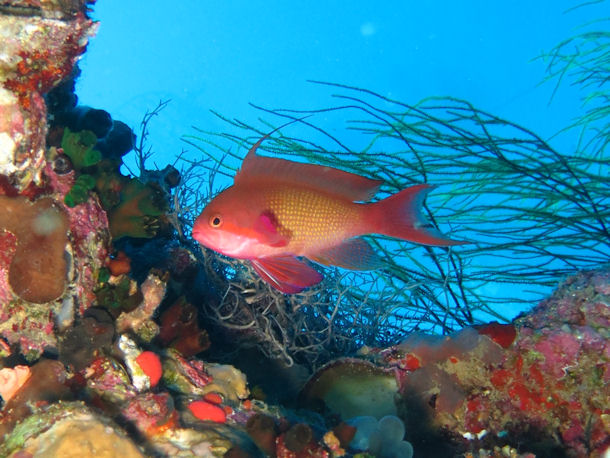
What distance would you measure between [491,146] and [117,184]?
3.45 metres

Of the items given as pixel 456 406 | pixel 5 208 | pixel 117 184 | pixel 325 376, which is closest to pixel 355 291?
pixel 325 376

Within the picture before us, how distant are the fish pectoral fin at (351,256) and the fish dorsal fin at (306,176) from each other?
28 cm

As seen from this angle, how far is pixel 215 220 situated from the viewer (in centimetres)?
215

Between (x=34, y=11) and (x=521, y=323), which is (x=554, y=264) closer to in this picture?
(x=521, y=323)

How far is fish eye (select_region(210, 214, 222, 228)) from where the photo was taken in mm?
2146

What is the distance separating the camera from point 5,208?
2.24 m

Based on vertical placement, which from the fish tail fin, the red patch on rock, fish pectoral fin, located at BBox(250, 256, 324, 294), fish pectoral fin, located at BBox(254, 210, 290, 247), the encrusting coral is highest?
the fish tail fin

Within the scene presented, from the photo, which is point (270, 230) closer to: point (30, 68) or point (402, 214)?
point (402, 214)

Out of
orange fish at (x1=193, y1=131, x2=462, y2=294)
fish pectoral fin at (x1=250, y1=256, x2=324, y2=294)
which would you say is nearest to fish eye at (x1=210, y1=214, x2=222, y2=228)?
orange fish at (x1=193, y1=131, x2=462, y2=294)

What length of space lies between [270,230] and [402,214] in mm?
723

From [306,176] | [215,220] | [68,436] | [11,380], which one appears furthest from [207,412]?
[306,176]

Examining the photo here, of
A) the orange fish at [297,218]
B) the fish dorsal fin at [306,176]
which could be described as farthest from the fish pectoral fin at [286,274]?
the fish dorsal fin at [306,176]

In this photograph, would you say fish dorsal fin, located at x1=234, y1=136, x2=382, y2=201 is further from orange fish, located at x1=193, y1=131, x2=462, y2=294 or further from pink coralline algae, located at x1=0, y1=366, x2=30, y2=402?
pink coralline algae, located at x1=0, y1=366, x2=30, y2=402

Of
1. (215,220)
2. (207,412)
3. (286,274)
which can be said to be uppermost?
(215,220)
